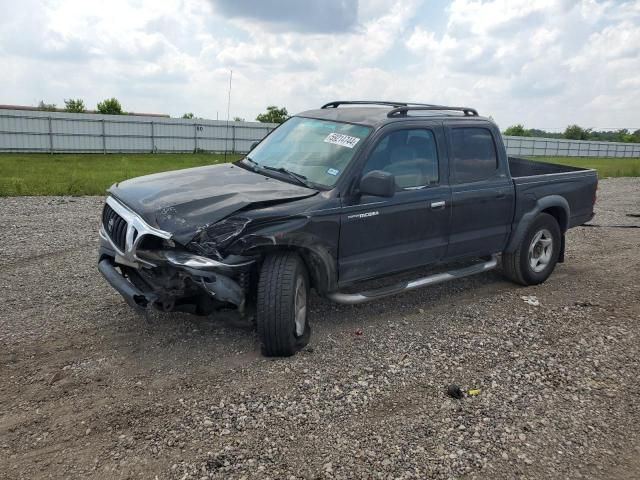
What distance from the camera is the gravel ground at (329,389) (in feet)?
10.8

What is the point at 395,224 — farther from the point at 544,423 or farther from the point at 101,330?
the point at 101,330

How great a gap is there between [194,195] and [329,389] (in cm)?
184

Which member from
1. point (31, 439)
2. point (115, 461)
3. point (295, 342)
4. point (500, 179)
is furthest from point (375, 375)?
point (500, 179)

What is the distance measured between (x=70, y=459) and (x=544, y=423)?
2.97m

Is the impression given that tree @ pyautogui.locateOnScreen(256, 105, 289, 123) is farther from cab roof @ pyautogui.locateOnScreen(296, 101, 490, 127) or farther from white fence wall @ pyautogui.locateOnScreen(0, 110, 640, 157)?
cab roof @ pyautogui.locateOnScreen(296, 101, 490, 127)

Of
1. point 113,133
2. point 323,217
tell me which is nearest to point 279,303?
point 323,217

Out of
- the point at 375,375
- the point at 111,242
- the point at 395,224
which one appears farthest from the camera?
the point at 395,224

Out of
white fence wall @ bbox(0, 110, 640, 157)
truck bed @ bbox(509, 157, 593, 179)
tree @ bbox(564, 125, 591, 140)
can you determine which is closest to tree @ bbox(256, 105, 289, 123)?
white fence wall @ bbox(0, 110, 640, 157)

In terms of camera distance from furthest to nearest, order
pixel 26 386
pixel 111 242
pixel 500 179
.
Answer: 1. pixel 500 179
2. pixel 111 242
3. pixel 26 386

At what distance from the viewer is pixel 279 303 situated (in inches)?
167

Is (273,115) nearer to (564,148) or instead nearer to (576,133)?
(564,148)

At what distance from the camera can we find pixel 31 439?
11.0 ft

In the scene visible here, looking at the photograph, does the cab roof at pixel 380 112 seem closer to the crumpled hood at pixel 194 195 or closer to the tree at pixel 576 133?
the crumpled hood at pixel 194 195

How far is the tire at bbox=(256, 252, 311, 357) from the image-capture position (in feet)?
14.0
